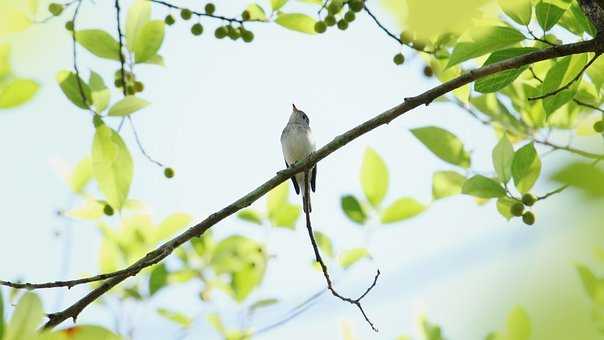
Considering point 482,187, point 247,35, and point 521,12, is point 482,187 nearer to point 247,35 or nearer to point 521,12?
point 521,12

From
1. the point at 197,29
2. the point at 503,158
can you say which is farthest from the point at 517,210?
the point at 197,29

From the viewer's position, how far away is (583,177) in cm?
43

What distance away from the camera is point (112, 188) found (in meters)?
2.24

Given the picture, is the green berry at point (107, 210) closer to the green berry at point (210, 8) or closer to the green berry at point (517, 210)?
the green berry at point (210, 8)

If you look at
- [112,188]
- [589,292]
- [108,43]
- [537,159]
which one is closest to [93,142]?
[112,188]

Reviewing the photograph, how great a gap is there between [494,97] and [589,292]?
846mm

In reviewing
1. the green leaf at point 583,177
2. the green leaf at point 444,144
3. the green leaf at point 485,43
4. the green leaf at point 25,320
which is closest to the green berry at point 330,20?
the green leaf at point 444,144

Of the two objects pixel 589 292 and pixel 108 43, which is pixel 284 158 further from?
pixel 589 292

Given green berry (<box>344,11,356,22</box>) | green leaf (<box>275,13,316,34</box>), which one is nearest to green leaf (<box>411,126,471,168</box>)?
green leaf (<box>275,13,316,34</box>)

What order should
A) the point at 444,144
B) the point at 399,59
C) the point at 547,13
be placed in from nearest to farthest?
the point at 547,13 → the point at 444,144 → the point at 399,59

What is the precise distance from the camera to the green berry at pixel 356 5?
2.90m

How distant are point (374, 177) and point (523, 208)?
0.55 meters

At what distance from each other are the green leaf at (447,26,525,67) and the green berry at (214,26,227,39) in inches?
62.8

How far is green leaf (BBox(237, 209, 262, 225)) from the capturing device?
314 cm
